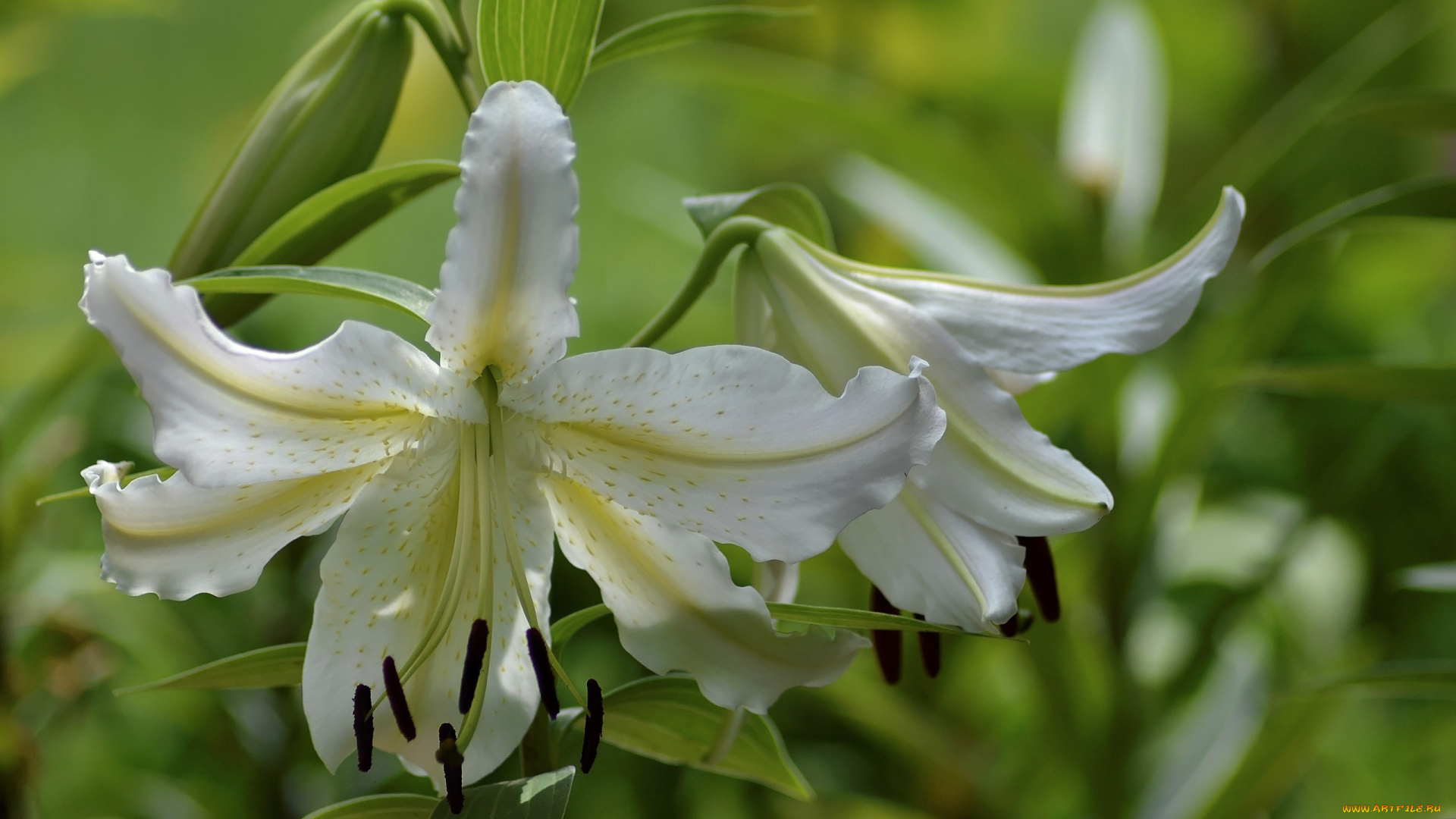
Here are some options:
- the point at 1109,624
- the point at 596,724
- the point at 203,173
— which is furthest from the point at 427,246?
the point at 596,724

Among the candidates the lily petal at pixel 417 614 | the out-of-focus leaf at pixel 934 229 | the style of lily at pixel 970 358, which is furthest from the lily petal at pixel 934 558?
the out-of-focus leaf at pixel 934 229

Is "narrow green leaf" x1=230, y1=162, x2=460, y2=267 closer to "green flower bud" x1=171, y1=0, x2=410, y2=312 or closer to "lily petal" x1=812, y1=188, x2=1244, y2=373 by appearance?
"green flower bud" x1=171, y1=0, x2=410, y2=312

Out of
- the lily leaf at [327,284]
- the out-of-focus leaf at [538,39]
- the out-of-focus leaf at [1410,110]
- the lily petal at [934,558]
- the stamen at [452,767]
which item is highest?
the out-of-focus leaf at [1410,110]

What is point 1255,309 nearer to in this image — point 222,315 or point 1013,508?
point 1013,508

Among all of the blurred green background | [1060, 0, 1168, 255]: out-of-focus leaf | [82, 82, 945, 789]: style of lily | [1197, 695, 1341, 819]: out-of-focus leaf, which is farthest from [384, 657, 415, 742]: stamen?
[1060, 0, 1168, 255]: out-of-focus leaf

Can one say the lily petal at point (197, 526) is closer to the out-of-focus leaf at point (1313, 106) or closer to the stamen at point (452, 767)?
the stamen at point (452, 767)

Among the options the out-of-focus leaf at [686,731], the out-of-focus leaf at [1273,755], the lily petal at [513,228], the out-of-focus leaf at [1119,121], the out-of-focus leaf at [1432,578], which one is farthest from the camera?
the out-of-focus leaf at [1119,121]

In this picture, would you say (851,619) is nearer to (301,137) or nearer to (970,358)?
(970,358)

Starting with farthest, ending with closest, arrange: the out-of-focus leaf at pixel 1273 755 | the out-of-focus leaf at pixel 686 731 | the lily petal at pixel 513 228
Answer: the out-of-focus leaf at pixel 1273 755 < the out-of-focus leaf at pixel 686 731 < the lily petal at pixel 513 228
